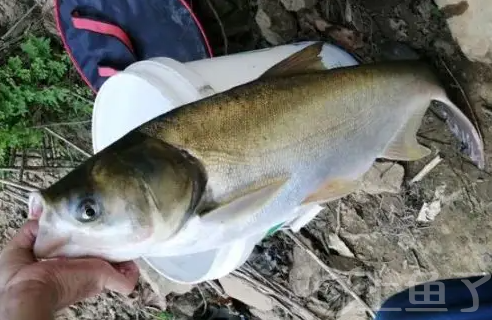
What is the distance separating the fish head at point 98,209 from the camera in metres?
1.08

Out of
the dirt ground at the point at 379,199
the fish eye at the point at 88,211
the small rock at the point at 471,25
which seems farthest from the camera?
the dirt ground at the point at 379,199

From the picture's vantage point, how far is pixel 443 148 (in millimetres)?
1810

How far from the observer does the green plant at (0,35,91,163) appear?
2.14 meters

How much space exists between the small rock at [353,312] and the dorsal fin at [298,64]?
106 cm

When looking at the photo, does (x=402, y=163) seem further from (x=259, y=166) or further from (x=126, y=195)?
(x=126, y=195)

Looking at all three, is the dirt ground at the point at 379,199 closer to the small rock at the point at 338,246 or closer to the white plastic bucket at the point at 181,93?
the small rock at the point at 338,246

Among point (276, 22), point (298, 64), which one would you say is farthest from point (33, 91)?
point (298, 64)

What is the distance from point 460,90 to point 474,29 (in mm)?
151

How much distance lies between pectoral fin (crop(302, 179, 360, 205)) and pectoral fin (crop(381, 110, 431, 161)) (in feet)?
0.49

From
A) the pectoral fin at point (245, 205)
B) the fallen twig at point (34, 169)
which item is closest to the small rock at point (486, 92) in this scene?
the pectoral fin at point (245, 205)

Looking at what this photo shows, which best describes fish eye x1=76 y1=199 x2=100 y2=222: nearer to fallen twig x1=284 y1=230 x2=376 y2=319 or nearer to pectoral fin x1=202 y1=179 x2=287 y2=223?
pectoral fin x1=202 y1=179 x2=287 y2=223

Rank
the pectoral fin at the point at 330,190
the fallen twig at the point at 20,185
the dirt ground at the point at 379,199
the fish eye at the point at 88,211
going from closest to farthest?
the fish eye at the point at 88,211 → the pectoral fin at the point at 330,190 → the dirt ground at the point at 379,199 → the fallen twig at the point at 20,185

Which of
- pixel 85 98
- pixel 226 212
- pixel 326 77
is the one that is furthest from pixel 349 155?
pixel 85 98

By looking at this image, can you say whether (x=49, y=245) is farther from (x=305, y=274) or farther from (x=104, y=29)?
(x=305, y=274)
